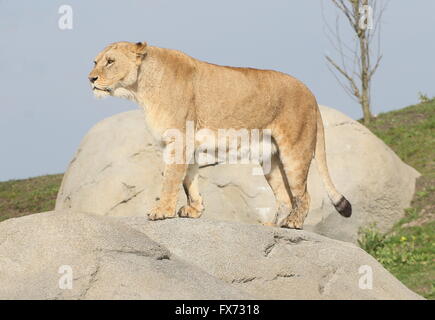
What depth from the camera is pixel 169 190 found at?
22.6 feet

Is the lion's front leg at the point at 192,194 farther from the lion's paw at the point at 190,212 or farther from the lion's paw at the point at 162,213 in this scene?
the lion's paw at the point at 162,213

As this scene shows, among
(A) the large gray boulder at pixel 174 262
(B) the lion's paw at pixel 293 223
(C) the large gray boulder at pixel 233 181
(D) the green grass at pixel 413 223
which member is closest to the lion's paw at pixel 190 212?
(A) the large gray boulder at pixel 174 262

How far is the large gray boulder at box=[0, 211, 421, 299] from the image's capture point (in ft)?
18.1

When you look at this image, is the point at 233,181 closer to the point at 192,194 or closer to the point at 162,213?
the point at 192,194

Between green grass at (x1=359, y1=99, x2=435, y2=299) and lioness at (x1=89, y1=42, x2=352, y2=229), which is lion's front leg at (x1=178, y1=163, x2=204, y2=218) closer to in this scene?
lioness at (x1=89, y1=42, x2=352, y2=229)

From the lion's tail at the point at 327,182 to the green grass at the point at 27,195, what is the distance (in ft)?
29.1

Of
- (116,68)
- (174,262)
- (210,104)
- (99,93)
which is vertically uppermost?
(116,68)

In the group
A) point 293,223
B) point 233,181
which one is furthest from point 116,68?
point 233,181

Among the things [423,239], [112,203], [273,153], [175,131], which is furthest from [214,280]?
[423,239]

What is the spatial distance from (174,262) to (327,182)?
2701mm

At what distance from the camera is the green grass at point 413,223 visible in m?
11.2

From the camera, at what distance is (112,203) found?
12.2 m
